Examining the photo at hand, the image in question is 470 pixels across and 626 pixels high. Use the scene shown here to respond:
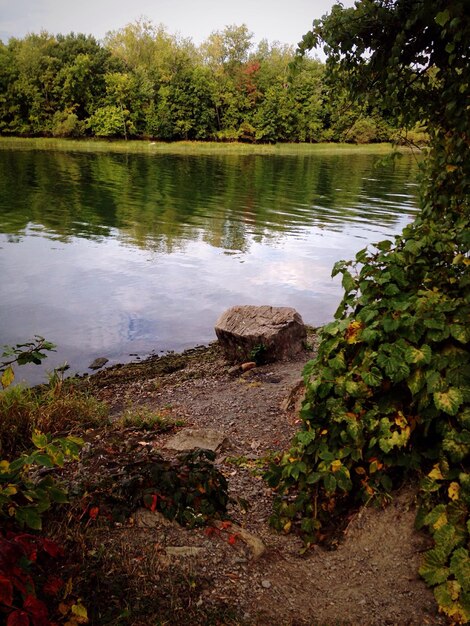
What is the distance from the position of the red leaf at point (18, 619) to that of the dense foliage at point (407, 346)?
240cm

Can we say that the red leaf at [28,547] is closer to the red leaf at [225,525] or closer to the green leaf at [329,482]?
the red leaf at [225,525]

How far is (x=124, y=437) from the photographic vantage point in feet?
21.3

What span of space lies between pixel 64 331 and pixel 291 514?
10265 millimetres

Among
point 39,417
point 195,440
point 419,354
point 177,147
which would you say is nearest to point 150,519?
point 195,440

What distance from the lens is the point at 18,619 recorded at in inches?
98.3

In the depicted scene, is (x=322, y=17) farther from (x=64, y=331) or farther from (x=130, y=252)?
(x=130, y=252)

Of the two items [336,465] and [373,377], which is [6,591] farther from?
[373,377]

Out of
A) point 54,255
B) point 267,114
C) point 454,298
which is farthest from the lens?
point 267,114

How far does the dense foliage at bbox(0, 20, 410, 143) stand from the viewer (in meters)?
87.4

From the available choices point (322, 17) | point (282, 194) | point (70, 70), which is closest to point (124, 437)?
point (322, 17)

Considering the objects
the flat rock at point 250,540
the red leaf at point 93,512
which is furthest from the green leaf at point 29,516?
the flat rock at point 250,540

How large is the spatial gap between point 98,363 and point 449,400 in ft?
30.3

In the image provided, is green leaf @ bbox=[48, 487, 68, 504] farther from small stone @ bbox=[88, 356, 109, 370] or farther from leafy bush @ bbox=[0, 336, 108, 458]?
small stone @ bbox=[88, 356, 109, 370]

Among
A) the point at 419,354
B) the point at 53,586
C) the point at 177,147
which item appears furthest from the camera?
the point at 177,147
